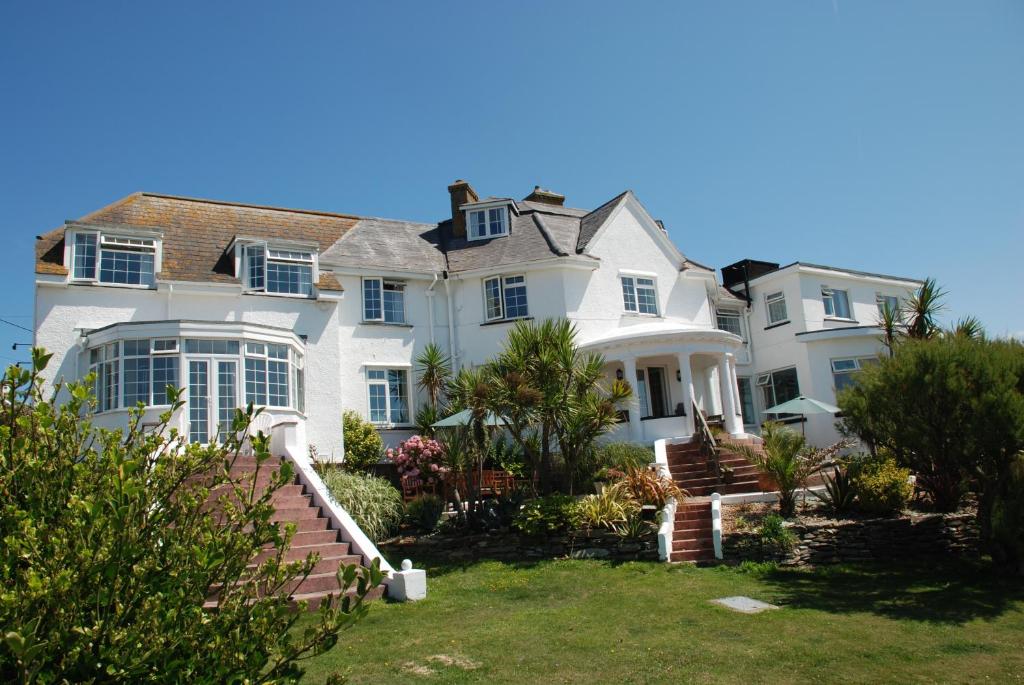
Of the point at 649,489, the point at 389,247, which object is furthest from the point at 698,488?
the point at 389,247

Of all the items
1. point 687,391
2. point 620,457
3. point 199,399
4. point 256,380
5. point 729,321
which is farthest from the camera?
point 729,321

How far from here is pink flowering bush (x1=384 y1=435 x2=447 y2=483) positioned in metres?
21.8

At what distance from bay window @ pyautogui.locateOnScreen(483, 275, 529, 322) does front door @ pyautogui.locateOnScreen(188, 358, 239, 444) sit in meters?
9.97

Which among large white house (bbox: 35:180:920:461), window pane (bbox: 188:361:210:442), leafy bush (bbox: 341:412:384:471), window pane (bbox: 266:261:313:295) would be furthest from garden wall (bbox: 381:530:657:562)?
window pane (bbox: 266:261:313:295)

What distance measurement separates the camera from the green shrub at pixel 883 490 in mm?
16812

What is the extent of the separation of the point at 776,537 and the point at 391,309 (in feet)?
51.5

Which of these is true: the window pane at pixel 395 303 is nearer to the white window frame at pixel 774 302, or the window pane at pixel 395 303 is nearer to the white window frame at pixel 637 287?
the white window frame at pixel 637 287

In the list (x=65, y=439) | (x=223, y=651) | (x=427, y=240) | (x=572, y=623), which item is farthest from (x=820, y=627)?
(x=427, y=240)

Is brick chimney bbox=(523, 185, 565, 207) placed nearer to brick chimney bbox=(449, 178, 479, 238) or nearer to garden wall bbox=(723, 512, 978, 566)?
brick chimney bbox=(449, 178, 479, 238)

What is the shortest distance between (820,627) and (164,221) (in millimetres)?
23088

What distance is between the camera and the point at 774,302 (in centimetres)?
3372

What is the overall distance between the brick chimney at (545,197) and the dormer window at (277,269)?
41.6ft

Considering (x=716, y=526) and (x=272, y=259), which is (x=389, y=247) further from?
(x=716, y=526)

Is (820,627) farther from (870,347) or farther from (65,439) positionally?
(870,347)
